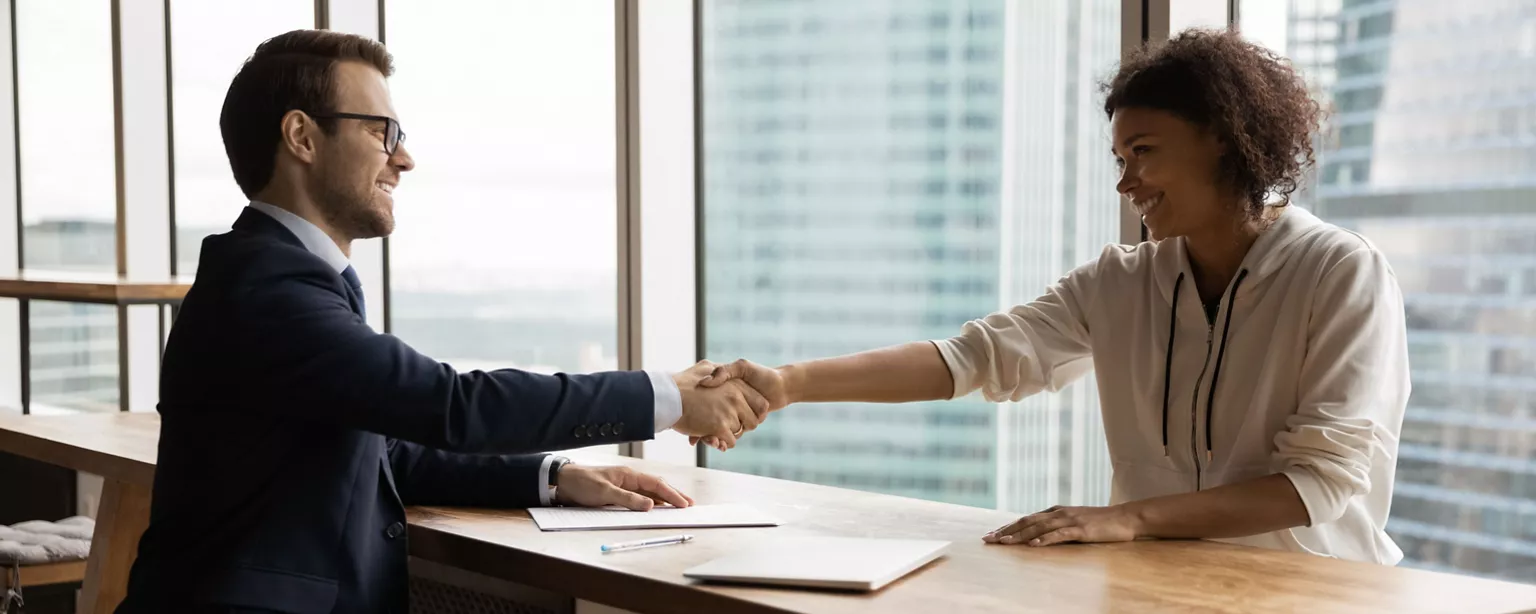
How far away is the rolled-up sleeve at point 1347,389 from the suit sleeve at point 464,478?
1.09 m

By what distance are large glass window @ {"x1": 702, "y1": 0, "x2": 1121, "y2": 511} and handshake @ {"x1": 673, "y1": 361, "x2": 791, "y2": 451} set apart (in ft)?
2.31

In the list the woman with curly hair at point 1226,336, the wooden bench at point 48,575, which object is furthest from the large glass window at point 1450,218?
the wooden bench at point 48,575

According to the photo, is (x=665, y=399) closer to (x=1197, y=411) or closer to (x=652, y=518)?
(x=652, y=518)

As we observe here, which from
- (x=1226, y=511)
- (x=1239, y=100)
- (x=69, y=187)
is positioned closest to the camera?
(x=1226, y=511)

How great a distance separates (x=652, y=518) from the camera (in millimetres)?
1938

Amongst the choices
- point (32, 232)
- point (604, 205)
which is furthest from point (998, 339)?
point (32, 232)

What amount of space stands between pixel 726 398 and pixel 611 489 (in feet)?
0.77

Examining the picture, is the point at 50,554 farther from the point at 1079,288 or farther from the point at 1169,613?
the point at 1169,613

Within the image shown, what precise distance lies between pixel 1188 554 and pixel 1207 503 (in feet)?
0.49

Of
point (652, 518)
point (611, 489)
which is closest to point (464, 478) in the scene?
point (611, 489)

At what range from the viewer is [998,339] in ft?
7.84

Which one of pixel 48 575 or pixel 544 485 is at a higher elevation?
pixel 544 485

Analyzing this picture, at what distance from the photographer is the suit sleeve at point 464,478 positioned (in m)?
2.07

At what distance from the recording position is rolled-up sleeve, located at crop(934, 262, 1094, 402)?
237 centimetres
